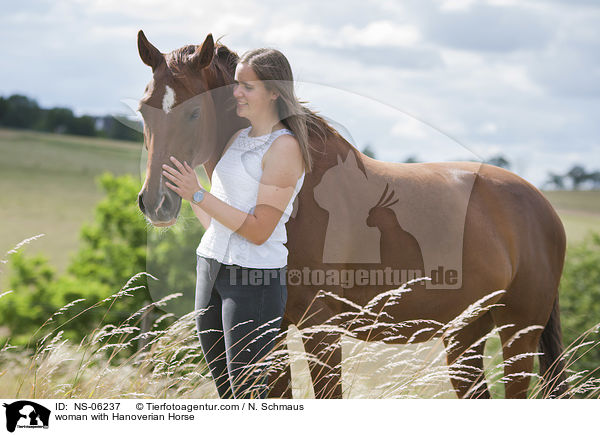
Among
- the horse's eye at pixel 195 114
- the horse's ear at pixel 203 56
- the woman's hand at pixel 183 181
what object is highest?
the horse's ear at pixel 203 56

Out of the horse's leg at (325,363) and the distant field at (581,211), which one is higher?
the horse's leg at (325,363)

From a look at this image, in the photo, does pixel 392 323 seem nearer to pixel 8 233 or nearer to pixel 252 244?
pixel 252 244

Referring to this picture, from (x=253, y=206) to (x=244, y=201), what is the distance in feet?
0.14

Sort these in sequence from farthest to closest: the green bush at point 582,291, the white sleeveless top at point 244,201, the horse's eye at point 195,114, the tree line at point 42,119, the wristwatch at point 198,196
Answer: the tree line at point 42,119, the green bush at point 582,291, the horse's eye at point 195,114, the white sleeveless top at point 244,201, the wristwatch at point 198,196

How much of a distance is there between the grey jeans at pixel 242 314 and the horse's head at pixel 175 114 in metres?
0.33

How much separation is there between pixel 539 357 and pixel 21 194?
5162 centimetres

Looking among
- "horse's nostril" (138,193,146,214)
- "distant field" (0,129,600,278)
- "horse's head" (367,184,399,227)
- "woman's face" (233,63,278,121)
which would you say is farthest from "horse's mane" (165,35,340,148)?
"distant field" (0,129,600,278)

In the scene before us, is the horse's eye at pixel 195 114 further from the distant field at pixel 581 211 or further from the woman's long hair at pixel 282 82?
the distant field at pixel 581 211

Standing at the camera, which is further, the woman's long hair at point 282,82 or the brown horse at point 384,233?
the brown horse at point 384,233

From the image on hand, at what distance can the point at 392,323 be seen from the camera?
2.86 m

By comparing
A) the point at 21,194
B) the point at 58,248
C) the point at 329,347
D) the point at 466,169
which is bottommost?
the point at 58,248

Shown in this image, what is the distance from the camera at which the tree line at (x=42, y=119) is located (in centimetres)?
4638
